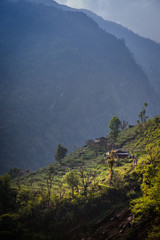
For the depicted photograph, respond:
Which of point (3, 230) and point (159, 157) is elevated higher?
point (159, 157)

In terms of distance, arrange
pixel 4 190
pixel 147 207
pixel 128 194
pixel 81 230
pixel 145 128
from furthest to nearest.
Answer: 1. pixel 145 128
2. pixel 4 190
3. pixel 128 194
4. pixel 81 230
5. pixel 147 207

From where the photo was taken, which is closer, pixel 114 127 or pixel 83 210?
pixel 83 210

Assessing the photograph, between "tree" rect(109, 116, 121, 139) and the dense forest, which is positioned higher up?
"tree" rect(109, 116, 121, 139)

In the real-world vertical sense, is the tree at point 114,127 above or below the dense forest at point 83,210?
above

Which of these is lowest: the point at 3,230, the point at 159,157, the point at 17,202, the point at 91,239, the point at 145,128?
the point at 91,239

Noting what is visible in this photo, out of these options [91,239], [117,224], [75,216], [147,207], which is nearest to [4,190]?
[75,216]

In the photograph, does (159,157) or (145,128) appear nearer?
(159,157)

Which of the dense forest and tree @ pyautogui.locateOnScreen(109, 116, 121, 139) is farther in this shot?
tree @ pyautogui.locateOnScreen(109, 116, 121, 139)

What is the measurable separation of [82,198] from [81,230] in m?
5.88

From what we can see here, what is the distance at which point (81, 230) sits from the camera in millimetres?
26391

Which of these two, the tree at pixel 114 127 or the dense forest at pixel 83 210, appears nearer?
the dense forest at pixel 83 210

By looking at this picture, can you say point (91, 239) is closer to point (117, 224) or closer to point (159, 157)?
point (117, 224)

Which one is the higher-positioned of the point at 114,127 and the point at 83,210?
the point at 114,127

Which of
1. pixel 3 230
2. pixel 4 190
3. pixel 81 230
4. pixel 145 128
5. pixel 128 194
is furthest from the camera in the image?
pixel 145 128
